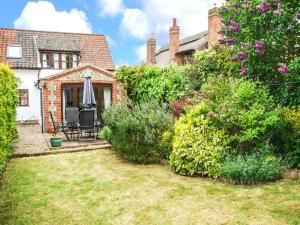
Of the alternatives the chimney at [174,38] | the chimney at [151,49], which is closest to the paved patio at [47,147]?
the chimney at [174,38]

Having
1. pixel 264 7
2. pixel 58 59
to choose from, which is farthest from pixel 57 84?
pixel 264 7

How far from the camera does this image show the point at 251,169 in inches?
280

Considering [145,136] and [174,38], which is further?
[174,38]

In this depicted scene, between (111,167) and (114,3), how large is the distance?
8688 millimetres

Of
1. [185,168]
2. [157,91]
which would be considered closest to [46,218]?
[185,168]

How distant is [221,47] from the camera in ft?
40.8

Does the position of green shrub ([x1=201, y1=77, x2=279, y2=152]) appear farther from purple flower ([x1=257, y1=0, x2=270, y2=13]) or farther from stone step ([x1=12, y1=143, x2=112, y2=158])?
stone step ([x1=12, y1=143, x2=112, y2=158])

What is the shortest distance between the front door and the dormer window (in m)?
7.39

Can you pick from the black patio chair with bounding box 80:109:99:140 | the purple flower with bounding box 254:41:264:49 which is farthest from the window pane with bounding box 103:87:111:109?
the purple flower with bounding box 254:41:264:49

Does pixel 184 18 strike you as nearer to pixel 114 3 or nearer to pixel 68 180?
pixel 114 3

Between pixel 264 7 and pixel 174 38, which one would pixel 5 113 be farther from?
pixel 174 38

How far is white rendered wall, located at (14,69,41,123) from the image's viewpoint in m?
24.0

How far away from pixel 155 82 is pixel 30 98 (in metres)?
11.5

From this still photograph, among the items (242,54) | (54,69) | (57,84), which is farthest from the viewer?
(54,69)
